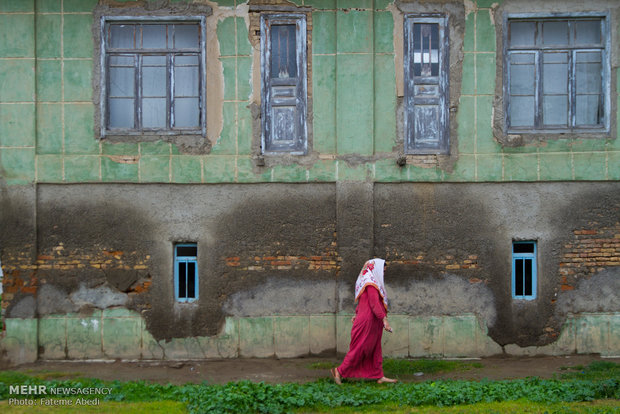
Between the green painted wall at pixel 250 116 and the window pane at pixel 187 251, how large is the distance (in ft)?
3.07

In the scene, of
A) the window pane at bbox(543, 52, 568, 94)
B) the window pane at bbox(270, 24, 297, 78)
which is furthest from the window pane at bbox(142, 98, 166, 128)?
the window pane at bbox(543, 52, 568, 94)

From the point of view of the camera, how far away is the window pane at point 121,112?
360 inches

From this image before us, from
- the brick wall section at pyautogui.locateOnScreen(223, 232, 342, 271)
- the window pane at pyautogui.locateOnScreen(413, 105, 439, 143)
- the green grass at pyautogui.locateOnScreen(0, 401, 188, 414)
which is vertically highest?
the window pane at pyautogui.locateOnScreen(413, 105, 439, 143)

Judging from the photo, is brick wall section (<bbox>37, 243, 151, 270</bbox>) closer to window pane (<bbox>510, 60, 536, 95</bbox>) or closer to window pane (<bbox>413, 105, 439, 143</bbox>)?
window pane (<bbox>413, 105, 439, 143</bbox>)

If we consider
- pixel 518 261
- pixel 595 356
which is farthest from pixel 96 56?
pixel 595 356

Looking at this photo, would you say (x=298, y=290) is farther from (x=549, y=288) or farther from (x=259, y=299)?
(x=549, y=288)

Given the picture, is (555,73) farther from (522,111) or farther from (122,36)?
(122,36)

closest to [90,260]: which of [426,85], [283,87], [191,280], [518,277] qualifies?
[191,280]

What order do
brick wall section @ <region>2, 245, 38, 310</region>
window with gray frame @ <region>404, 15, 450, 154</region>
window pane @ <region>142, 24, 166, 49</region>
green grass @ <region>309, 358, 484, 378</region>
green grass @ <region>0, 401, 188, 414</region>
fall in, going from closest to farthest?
green grass @ <region>0, 401, 188, 414</region>, green grass @ <region>309, 358, 484, 378</region>, brick wall section @ <region>2, 245, 38, 310</region>, window with gray frame @ <region>404, 15, 450, 154</region>, window pane @ <region>142, 24, 166, 49</region>

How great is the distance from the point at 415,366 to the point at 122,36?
6.01 meters

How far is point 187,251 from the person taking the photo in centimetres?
906

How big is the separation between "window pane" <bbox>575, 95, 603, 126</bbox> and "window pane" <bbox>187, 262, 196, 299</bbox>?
5752 mm

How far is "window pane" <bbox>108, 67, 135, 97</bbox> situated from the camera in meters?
9.12

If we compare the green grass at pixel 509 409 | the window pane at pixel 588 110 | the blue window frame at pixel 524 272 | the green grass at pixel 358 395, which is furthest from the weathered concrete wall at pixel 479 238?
the green grass at pixel 509 409
